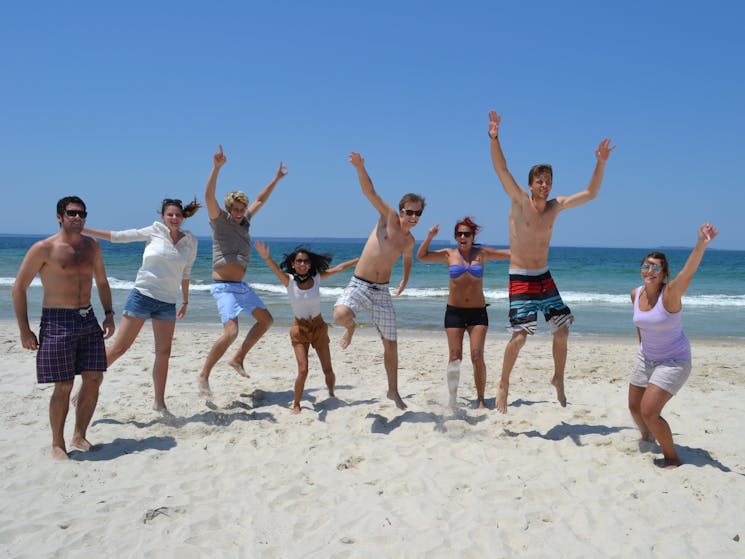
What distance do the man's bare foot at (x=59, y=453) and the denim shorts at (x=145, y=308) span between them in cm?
127

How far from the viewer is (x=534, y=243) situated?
5.19 metres

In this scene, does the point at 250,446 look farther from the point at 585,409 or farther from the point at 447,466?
the point at 585,409

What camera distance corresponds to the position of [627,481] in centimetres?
400

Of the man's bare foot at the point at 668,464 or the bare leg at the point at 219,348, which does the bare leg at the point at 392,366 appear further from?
the man's bare foot at the point at 668,464

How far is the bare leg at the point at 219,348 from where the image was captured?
5934 millimetres

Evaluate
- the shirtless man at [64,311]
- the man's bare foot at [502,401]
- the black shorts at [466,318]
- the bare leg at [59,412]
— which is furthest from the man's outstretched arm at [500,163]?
the bare leg at [59,412]

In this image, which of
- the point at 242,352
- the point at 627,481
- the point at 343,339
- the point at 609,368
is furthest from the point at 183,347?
the point at 627,481

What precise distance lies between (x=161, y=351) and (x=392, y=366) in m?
2.20

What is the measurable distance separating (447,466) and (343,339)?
1.65 m

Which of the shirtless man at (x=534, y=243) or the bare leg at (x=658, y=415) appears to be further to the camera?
the shirtless man at (x=534, y=243)

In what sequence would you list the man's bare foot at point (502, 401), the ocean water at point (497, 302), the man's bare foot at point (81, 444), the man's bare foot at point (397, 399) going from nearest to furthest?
the man's bare foot at point (81, 444) < the man's bare foot at point (502, 401) < the man's bare foot at point (397, 399) < the ocean water at point (497, 302)

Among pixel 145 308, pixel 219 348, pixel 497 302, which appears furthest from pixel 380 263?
pixel 497 302

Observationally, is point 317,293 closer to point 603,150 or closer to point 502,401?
point 502,401

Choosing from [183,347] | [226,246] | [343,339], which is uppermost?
[226,246]
